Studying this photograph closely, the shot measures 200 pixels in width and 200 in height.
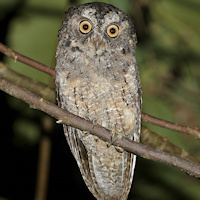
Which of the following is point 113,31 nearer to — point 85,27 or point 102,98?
point 85,27

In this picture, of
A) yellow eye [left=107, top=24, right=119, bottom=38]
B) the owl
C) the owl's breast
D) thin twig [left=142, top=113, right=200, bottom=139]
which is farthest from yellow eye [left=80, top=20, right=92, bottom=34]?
thin twig [left=142, top=113, right=200, bottom=139]

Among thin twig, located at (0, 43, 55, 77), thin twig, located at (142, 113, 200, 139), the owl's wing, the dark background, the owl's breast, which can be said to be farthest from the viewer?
the owl's wing

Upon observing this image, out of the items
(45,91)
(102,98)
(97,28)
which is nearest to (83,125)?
(102,98)

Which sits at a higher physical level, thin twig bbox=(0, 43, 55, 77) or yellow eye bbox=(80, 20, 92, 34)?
yellow eye bbox=(80, 20, 92, 34)

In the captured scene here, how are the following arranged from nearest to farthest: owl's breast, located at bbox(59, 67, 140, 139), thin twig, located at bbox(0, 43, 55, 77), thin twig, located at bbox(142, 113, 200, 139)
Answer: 1. thin twig, located at bbox(142, 113, 200, 139)
2. thin twig, located at bbox(0, 43, 55, 77)
3. owl's breast, located at bbox(59, 67, 140, 139)

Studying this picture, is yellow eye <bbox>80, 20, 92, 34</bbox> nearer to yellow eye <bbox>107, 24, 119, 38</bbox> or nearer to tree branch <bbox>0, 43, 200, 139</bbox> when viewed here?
yellow eye <bbox>107, 24, 119, 38</bbox>

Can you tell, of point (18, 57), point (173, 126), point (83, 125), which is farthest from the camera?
point (18, 57)

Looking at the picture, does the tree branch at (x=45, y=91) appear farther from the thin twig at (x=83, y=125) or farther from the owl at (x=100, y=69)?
the thin twig at (x=83, y=125)

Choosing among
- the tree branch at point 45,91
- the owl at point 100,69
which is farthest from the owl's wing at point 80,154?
the tree branch at point 45,91
